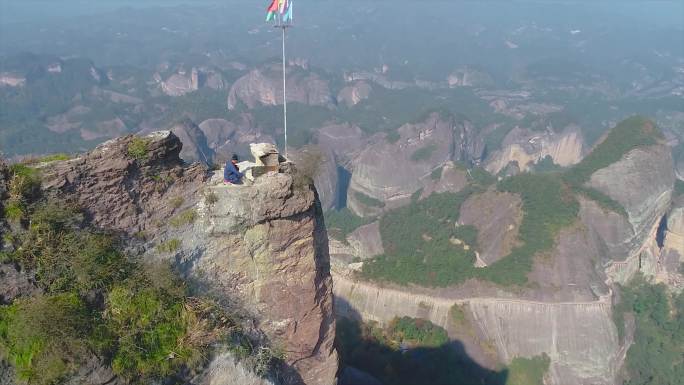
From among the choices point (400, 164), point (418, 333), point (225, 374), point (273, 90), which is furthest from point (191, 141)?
point (225, 374)

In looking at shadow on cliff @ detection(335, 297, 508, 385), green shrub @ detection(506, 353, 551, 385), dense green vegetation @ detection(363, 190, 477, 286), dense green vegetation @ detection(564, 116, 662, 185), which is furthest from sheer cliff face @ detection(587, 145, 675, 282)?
shadow on cliff @ detection(335, 297, 508, 385)

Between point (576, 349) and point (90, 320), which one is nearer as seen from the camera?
point (90, 320)

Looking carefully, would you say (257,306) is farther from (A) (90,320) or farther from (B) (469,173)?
(B) (469,173)

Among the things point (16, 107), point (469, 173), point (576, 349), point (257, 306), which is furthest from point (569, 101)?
point (16, 107)

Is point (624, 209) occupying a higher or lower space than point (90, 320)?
lower

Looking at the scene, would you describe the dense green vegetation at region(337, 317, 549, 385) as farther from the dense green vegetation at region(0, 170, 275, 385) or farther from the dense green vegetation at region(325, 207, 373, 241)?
the dense green vegetation at region(0, 170, 275, 385)
